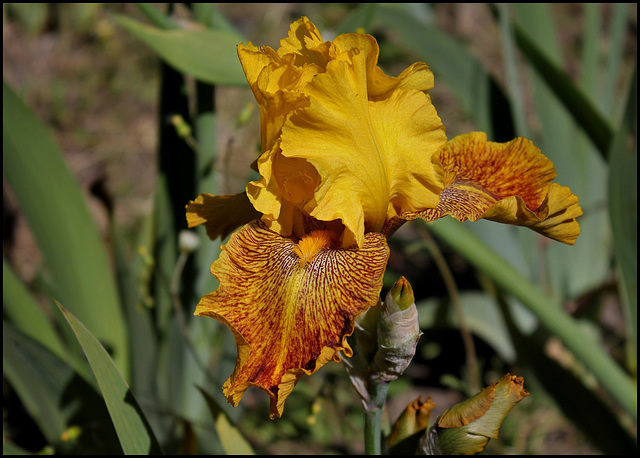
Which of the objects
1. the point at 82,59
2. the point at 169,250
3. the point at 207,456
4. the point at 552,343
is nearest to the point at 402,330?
the point at 207,456

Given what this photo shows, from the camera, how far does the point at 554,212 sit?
0.74 m

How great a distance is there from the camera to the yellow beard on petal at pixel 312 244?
29.6 inches

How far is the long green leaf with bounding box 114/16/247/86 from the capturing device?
1.06m

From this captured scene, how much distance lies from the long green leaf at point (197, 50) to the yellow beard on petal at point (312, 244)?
46 cm

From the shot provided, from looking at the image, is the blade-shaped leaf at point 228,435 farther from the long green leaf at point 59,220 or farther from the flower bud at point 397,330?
the long green leaf at point 59,220

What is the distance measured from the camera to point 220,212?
894 millimetres

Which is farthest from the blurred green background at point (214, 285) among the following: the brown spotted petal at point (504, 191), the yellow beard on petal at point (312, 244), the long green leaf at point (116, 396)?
the yellow beard on petal at point (312, 244)

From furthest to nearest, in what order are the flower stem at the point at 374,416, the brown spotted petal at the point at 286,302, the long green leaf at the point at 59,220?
1. the long green leaf at the point at 59,220
2. the flower stem at the point at 374,416
3. the brown spotted petal at the point at 286,302

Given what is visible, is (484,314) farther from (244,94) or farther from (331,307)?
(244,94)

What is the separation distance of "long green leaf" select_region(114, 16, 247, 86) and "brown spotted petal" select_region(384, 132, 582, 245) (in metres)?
0.48

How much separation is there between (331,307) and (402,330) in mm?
93

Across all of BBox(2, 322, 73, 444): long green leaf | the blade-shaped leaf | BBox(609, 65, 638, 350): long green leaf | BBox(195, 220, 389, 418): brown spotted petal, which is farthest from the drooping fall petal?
BBox(2, 322, 73, 444): long green leaf

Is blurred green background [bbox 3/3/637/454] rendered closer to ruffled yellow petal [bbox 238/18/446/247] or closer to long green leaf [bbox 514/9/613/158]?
long green leaf [bbox 514/9/613/158]

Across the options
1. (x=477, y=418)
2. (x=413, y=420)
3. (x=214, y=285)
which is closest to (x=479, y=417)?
(x=477, y=418)
